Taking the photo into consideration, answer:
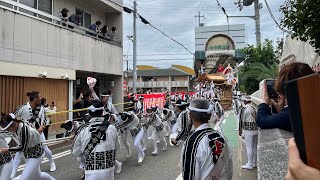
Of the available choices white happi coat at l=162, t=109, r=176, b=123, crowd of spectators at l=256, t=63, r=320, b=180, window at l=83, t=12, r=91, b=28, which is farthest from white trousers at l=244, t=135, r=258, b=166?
window at l=83, t=12, r=91, b=28

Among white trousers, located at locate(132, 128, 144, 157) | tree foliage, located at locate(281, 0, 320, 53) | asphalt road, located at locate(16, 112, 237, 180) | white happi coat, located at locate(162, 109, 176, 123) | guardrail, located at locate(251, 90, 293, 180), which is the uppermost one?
tree foliage, located at locate(281, 0, 320, 53)

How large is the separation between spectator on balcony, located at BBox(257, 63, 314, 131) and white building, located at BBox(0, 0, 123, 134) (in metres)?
10.5

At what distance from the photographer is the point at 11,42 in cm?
1240

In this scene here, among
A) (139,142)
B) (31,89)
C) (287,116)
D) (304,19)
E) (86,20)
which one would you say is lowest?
(139,142)

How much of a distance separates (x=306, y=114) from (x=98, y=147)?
12.7 ft

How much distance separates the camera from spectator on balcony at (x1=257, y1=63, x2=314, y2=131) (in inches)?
89.6

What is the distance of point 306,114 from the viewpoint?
0.97m

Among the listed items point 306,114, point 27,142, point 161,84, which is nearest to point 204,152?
point 306,114

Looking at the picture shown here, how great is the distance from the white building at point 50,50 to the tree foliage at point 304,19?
986cm

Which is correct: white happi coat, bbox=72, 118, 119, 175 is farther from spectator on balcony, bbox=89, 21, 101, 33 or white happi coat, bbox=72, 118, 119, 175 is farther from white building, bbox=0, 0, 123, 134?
spectator on balcony, bbox=89, 21, 101, 33

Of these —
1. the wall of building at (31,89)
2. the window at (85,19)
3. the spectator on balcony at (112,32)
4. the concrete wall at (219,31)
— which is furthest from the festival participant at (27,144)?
the concrete wall at (219,31)

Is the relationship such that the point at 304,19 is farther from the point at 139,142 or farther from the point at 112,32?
the point at 112,32

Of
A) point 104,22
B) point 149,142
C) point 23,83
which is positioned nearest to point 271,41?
point 104,22

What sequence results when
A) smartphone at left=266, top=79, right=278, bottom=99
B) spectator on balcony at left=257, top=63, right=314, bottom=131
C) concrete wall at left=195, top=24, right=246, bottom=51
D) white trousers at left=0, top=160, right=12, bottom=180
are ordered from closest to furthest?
spectator on balcony at left=257, top=63, right=314, bottom=131 → smartphone at left=266, top=79, right=278, bottom=99 → white trousers at left=0, top=160, right=12, bottom=180 → concrete wall at left=195, top=24, right=246, bottom=51
